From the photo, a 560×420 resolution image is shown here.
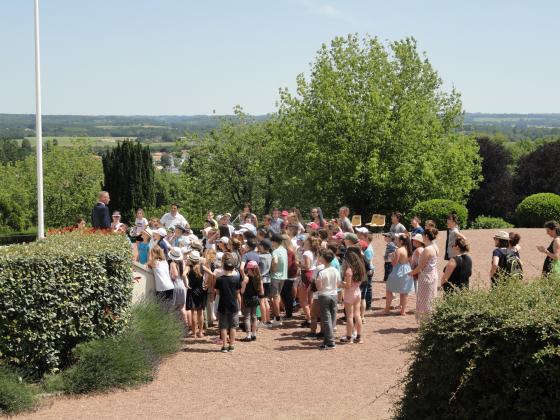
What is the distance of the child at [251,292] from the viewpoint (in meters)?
12.6

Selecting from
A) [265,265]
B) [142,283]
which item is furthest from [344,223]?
[142,283]

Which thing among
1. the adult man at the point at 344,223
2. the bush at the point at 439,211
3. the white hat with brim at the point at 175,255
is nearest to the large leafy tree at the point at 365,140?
A: the bush at the point at 439,211

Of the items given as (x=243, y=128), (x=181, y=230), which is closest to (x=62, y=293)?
(x=181, y=230)

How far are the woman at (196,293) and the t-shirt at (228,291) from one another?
840mm

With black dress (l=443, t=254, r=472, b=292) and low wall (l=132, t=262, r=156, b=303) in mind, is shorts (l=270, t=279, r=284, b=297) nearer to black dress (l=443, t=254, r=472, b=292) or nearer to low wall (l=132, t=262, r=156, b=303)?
low wall (l=132, t=262, r=156, b=303)

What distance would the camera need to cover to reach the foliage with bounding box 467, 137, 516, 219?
2142 inches

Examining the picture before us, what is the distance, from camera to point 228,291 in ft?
38.2

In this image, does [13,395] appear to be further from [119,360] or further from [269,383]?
[269,383]

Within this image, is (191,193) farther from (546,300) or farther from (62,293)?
(546,300)

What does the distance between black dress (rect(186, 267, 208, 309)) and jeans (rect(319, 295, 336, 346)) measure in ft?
6.78

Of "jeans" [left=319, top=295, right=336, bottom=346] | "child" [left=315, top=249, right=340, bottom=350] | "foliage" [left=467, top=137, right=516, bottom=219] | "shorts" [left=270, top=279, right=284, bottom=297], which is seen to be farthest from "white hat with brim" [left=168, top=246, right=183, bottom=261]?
"foliage" [left=467, top=137, right=516, bottom=219]

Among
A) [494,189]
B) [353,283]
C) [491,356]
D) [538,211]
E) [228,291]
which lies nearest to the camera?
[491,356]

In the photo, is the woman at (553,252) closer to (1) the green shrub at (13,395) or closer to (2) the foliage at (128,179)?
(1) the green shrub at (13,395)

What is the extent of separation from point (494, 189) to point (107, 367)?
47691 mm
